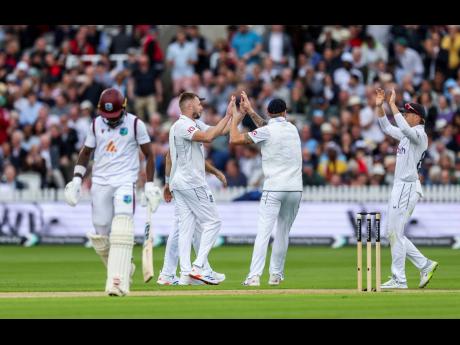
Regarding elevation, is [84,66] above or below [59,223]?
above

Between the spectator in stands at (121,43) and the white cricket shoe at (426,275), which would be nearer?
the white cricket shoe at (426,275)

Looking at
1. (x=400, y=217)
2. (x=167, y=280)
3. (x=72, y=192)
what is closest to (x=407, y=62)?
(x=400, y=217)

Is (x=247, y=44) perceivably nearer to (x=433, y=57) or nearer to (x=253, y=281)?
(x=433, y=57)

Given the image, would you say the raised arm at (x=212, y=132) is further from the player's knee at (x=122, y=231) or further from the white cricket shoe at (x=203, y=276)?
the player's knee at (x=122, y=231)

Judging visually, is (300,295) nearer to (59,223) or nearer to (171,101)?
(59,223)

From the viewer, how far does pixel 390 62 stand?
32.4m

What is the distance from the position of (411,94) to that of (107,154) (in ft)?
55.7

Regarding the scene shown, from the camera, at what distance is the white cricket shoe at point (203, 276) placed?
663 inches

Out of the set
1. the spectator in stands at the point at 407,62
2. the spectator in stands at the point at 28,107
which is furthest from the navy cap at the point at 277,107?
the spectator in stands at the point at 28,107

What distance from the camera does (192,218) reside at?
1722 centimetres

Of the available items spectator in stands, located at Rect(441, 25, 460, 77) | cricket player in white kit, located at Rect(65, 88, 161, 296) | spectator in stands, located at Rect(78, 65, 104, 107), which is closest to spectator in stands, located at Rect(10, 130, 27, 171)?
spectator in stands, located at Rect(78, 65, 104, 107)

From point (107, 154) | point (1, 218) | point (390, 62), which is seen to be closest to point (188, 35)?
point (390, 62)

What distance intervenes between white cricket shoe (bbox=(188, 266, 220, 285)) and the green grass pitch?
16 centimetres

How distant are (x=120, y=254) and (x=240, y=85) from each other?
18614 millimetres
